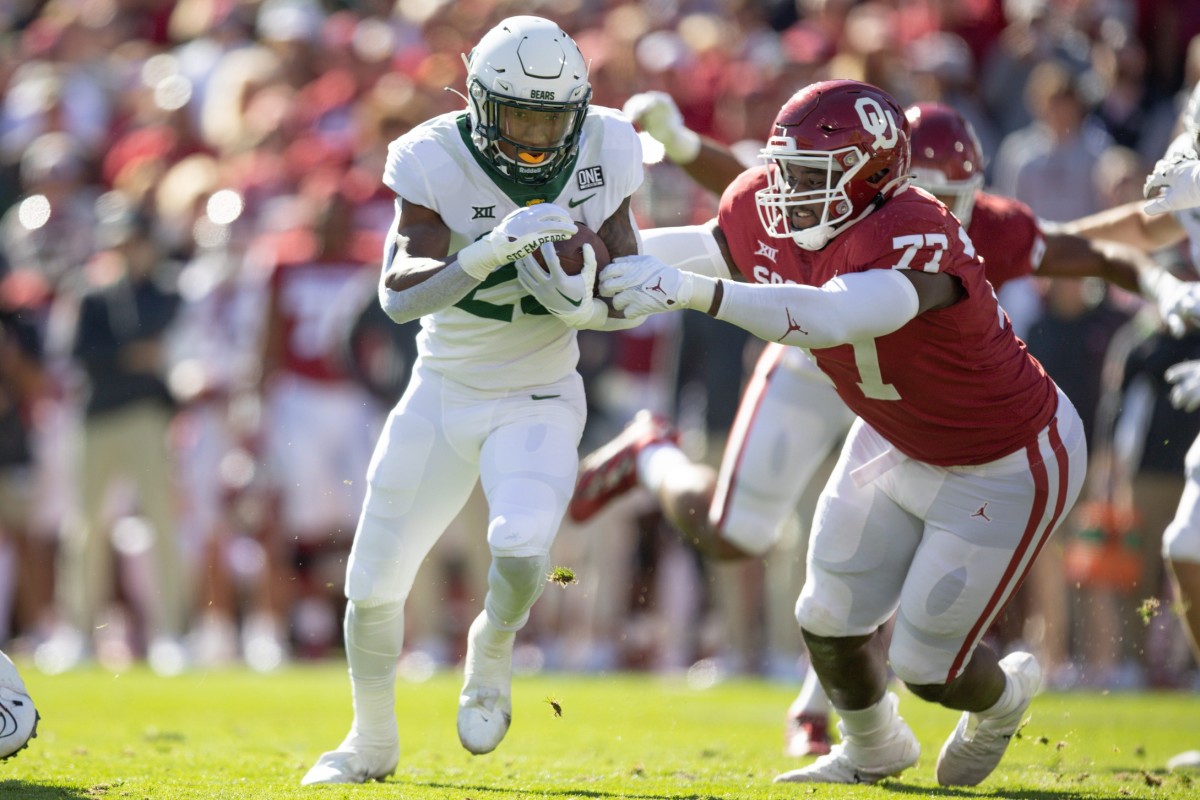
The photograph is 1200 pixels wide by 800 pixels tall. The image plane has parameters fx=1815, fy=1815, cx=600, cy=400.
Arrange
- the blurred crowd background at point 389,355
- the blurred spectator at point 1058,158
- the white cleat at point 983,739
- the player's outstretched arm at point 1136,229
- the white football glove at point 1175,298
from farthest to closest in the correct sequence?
the blurred spectator at point 1058,158
the blurred crowd background at point 389,355
the player's outstretched arm at point 1136,229
the white football glove at point 1175,298
the white cleat at point 983,739

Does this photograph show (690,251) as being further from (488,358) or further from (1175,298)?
(1175,298)

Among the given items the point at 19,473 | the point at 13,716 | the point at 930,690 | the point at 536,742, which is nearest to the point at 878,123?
the point at 930,690

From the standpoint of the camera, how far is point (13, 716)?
488cm

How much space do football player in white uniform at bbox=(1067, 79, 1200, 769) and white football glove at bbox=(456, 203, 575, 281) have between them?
1.97m

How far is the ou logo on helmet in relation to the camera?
4.82 meters

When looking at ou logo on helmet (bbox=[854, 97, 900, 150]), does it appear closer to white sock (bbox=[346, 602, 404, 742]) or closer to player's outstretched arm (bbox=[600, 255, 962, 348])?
player's outstretched arm (bbox=[600, 255, 962, 348])

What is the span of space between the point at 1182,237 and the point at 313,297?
15.4 ft

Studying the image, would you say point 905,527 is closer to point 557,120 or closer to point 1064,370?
point 557,120

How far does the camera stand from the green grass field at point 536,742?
522 centimetres

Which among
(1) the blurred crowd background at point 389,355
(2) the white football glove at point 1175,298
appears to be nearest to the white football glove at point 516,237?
(2) the white football glove at point 1175,298

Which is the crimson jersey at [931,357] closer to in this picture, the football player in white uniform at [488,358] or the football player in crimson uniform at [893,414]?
the football player in crimson uniform at [893,414]

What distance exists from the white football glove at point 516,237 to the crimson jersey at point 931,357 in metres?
0.65

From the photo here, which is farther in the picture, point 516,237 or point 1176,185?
point 1176,185

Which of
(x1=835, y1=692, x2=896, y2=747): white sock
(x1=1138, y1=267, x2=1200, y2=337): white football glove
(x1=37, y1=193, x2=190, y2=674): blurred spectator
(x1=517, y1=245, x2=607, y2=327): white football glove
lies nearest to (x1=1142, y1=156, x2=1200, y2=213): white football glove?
(x1=1138, y1=267, x2=1200, y2=337): white football glove
